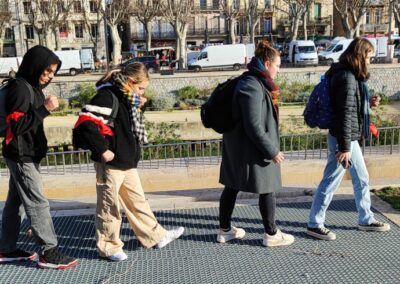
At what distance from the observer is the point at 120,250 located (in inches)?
164

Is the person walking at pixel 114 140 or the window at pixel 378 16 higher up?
the window at pixel 378 16

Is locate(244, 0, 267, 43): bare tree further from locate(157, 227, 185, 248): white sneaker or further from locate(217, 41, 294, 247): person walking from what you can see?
locate(217, 41, 294, 247): person walking

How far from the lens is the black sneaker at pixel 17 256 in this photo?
4.13 m

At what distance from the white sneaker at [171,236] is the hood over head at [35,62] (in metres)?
1.72

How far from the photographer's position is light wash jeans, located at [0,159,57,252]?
12.5ft

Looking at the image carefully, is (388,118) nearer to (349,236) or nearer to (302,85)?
(302,85)

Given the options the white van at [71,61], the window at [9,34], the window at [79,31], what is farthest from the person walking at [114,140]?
the window at [9,34]

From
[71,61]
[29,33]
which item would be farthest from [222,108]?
[29,33]

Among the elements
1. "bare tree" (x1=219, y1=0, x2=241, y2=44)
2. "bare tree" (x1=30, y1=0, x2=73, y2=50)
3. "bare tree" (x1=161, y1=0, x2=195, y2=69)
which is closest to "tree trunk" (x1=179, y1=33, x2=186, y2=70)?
"bare tree" (x1=161, y1=0, x2=195, y2=69)

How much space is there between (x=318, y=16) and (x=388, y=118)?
49.7 meters

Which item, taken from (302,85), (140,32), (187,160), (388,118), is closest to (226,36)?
(140,32)

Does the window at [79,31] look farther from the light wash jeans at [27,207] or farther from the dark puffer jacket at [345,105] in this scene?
the dark puffer jacket at [345,105]

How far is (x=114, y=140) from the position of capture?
155 inches

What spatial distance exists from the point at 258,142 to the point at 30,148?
5.76ft
